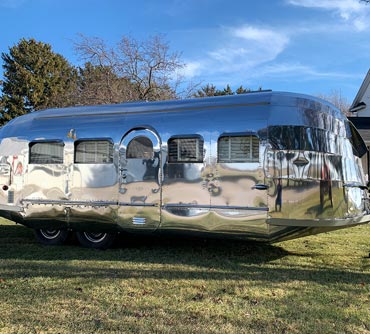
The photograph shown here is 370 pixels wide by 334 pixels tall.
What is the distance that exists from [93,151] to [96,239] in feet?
5.34

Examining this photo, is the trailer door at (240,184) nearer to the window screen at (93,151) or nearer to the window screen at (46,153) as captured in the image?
the window screen at (93,151)

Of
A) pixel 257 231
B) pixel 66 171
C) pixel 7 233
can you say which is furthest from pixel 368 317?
pixel 7 233

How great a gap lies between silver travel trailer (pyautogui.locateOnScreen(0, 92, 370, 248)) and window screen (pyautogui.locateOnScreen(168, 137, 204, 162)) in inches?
0.6

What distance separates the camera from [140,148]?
7.12 meters

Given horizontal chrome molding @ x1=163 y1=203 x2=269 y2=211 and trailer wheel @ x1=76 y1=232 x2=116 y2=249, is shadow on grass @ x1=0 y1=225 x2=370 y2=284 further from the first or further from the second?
horizontal chrome molding @ x1=163 y1=203 x2=269 y2=211

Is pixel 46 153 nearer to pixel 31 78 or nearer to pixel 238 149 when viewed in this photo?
pixel 238 149

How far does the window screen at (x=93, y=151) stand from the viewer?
737cm

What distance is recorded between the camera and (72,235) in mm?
8391

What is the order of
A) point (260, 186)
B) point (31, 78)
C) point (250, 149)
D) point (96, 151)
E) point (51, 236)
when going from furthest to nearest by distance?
point (31, 78) < point (51, 236) < point (96, 151) < point (250, 149) < point (260, 186)

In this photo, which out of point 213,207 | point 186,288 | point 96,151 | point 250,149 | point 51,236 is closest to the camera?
point 186,288

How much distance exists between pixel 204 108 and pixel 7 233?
18.6ft

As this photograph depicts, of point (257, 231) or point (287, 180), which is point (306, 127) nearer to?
point (287, 180)

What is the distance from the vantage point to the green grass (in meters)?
4.18

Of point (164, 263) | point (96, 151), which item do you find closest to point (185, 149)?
point (96, 151)
